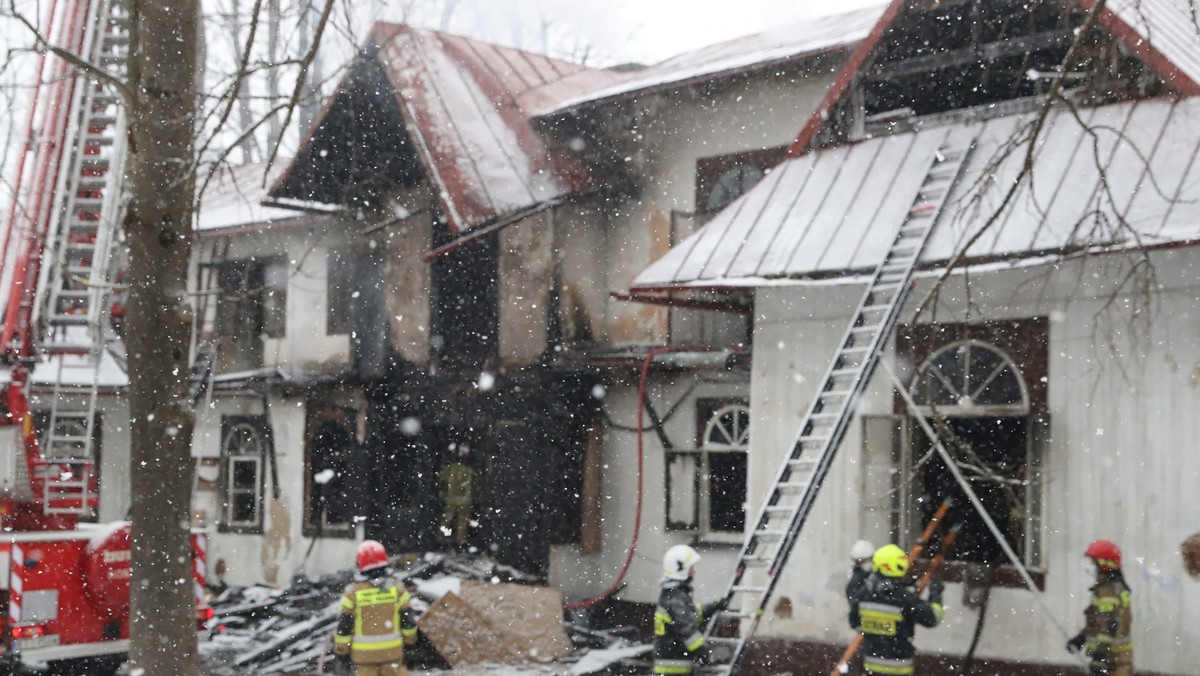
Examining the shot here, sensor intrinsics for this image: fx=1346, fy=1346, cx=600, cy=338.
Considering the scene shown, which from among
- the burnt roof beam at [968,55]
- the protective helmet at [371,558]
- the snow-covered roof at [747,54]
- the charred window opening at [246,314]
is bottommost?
the protective helmet at [371,558]

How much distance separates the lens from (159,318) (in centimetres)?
631

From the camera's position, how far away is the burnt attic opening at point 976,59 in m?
10.4

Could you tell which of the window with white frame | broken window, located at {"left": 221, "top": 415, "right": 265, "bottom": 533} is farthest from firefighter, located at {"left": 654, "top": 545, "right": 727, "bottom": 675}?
broken window, located at {"left": 221, "top": 415, "right": 265, "bottom": 533}

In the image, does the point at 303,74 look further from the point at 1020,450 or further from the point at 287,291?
the point at 287,291

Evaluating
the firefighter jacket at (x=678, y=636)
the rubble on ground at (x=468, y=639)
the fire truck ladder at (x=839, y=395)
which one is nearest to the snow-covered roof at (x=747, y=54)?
the fire truck ladder at (x=839, y=395)

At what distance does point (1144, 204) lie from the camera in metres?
9.27

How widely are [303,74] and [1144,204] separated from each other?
586cm

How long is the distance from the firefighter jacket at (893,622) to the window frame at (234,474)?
12962 mm

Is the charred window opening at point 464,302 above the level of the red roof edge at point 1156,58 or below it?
below

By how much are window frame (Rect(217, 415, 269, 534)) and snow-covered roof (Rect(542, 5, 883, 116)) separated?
719 cm

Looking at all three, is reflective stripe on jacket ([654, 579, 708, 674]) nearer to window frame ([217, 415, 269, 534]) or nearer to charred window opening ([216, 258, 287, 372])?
window frame ([217, 415, 269, 534])

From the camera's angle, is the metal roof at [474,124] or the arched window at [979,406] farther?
the metal roof at [474,124]

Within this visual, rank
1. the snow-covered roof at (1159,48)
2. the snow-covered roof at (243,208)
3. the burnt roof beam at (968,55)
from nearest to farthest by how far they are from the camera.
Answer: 1. the snow-covered roof at (1159,48)
2. the burnt roof beam at (968,55)
3. the snow-covered roof at (243,208)

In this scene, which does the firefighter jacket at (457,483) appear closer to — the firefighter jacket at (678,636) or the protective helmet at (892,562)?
the firefighter jacket at (678,636)
